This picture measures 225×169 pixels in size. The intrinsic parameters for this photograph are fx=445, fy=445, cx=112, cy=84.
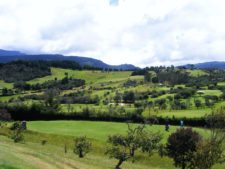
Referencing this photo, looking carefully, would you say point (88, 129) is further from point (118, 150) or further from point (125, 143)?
point (118, 150)

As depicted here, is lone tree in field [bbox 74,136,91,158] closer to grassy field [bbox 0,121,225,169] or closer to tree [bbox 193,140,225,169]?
grassy field [bbox 0,121,225,169]

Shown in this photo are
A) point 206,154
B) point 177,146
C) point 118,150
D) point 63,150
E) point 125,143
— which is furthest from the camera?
point 63,150

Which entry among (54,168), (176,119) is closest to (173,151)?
(54,168)

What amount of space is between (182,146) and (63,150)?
2664 cm

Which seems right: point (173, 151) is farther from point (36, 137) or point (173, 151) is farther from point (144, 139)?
point (36, 137)

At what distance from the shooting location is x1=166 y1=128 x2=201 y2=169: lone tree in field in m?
96.1

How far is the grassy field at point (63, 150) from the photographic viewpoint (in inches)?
2189

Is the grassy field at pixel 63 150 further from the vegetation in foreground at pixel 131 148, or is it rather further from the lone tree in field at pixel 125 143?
the lone tree in field at pixel 125 143

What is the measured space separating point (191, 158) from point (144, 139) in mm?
12459

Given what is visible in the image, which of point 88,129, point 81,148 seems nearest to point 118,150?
point 81,148

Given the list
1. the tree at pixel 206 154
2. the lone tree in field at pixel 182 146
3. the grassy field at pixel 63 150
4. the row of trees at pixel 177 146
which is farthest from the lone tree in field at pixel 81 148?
the tree at pixel 206 154

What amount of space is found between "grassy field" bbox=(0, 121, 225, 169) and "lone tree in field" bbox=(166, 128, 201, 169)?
356 cm

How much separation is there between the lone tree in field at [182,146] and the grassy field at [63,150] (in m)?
3.56

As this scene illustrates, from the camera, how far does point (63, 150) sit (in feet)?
330
